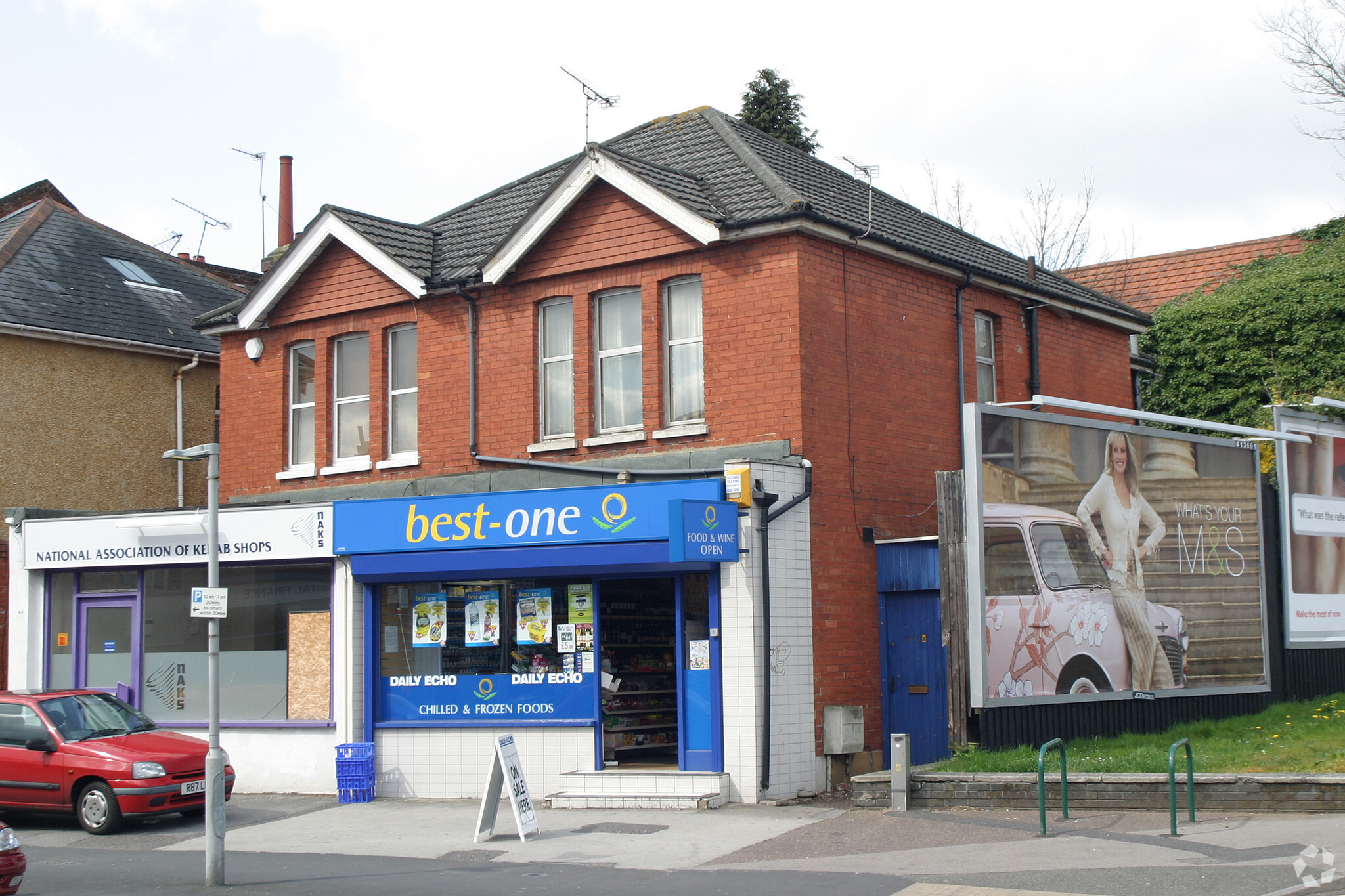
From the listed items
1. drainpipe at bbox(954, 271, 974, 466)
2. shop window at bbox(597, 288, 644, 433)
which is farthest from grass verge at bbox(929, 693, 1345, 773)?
shop window at bbox(597, 288, 644, 433)

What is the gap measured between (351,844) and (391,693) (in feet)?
11.9

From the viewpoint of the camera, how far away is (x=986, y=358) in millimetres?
18625

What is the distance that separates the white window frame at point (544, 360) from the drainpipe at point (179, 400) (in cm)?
967

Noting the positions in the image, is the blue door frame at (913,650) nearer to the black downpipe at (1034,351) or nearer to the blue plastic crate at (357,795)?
the black downpipe at (1034,351)

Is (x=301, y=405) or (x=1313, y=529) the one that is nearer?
(x=1313, y=529)

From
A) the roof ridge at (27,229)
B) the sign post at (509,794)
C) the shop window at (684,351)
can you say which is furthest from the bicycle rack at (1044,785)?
the roof ridge at (27,229)

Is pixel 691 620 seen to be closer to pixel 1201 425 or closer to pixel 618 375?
pixel 618 375

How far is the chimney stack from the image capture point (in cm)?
3256

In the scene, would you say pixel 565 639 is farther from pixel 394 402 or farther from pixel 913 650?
pixel 394 402

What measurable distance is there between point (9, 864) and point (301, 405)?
10.2 metres

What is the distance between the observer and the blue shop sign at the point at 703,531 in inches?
530

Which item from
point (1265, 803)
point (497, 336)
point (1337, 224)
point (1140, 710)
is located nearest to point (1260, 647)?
point (1140, 710)

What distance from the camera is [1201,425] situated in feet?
52.6

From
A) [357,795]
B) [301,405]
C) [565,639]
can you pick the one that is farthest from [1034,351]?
[357,795]
